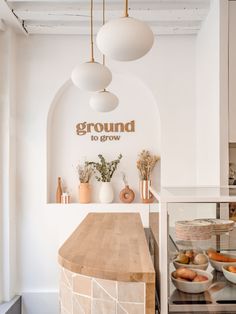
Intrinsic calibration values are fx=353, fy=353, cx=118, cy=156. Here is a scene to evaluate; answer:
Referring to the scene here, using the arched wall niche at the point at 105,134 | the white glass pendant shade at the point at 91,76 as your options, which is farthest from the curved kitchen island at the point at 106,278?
the arched wall niche at the point at 105,134

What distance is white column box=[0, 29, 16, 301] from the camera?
12.8 feet

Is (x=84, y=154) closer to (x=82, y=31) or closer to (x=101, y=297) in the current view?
(x=82, y=31)

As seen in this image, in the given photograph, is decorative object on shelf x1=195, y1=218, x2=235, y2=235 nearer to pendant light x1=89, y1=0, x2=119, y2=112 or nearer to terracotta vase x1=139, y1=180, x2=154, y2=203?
pendant light x1=89, y1=0, x2=119, y2=112

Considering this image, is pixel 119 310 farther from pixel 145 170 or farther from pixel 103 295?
pixel 145 170

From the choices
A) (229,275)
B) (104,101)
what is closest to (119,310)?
(229,275)

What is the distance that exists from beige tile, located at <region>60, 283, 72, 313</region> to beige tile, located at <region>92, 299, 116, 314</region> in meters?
0.17

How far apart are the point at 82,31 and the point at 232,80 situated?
6.18ft

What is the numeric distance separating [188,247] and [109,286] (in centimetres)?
43

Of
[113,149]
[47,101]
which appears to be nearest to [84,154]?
Answer: [113,149]

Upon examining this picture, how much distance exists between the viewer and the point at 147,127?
14.4ft

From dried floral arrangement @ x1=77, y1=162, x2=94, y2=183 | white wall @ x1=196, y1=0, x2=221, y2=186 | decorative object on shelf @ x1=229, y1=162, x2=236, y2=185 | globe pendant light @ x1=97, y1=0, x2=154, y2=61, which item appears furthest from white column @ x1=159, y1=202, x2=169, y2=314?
dried floral arrangement @ x1=77, y1=162, x2=94, y2=183

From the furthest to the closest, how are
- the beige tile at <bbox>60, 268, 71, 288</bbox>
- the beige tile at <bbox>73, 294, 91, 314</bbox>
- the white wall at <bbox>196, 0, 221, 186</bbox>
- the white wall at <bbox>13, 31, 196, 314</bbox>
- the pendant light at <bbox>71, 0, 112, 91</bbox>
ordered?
the white wall at <bbox>13, 31, 196, 314</bbox> → the white wall at <bbox>196, 0, 221, 186</bbox> → the pendant light at <bbox>71, 0, 112, 91</bbox> → the beige tile at <bbox>60, 268, 71, 288</bbox> → the beige tile at <bbox>73, 294, 91, 314</bbox>

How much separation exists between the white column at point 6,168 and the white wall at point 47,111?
220 mm

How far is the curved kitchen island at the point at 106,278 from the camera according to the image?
4.91ft
